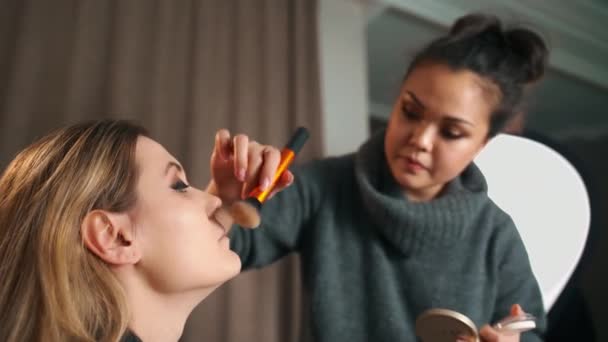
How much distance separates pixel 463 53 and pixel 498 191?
13cm

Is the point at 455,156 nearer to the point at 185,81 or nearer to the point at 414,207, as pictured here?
the point at 414,207

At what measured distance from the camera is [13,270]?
0.40 m

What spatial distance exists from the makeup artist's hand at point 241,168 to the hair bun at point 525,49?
0.26m

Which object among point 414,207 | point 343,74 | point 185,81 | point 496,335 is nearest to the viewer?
point 496,335

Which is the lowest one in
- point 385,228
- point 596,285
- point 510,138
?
point 596,285

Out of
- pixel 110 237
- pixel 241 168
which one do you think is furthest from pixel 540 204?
pixel 110 237

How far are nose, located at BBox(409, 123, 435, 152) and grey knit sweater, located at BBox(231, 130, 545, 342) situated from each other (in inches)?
1.7

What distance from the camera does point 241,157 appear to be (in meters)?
0.48

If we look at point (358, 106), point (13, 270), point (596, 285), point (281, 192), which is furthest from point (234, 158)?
point (596, 285)

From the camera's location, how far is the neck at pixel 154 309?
419mm

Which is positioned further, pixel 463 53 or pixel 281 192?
pixel 281 192

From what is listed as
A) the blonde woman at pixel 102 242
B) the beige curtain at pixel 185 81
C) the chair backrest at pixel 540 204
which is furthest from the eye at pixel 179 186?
the chair backrest at pixel 540 204

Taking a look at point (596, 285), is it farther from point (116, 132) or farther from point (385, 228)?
point (116, 132)

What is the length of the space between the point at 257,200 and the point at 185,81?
320 millimetres
